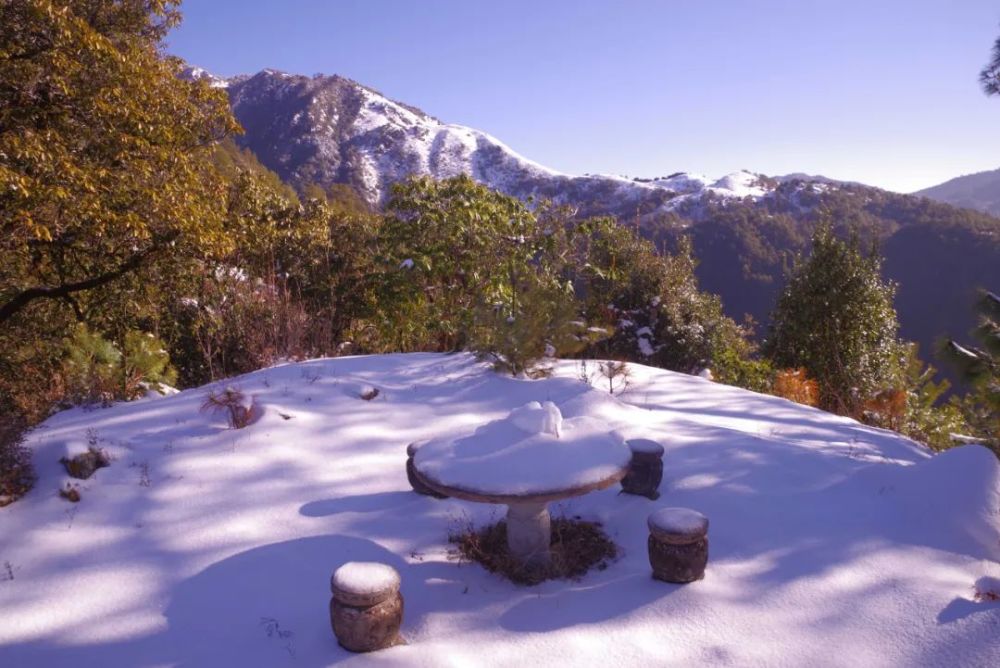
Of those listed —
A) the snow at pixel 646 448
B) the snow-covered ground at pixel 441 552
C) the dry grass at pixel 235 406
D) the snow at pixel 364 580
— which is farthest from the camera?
the dry grass at pixel 235 406

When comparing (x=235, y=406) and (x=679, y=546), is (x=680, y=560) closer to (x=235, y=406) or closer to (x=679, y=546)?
(x=679, y=546)

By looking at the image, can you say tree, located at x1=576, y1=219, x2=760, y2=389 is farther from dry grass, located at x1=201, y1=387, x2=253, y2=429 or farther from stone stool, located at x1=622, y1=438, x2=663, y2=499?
dry grass, located at x1=201, y1=387, x2=253, y2=429

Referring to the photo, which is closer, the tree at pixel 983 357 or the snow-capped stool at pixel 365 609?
the snow-capped stool at pixel 365 609

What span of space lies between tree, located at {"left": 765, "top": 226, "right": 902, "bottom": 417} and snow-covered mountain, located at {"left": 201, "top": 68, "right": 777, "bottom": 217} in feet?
112

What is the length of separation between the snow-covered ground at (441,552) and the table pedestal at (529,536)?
0.15 m

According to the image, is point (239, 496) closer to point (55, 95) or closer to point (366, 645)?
point (366, 645)

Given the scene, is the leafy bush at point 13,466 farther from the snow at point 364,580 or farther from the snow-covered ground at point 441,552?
the snow at point 364,580

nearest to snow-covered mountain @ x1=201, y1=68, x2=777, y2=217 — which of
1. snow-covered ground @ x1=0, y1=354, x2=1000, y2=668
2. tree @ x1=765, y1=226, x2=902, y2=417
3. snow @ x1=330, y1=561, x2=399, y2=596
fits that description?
tree @ x1=765, y1=226, x2=902, y2=417

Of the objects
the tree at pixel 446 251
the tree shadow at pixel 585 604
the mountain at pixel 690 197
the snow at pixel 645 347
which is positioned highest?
the mountain at pixel 690 197

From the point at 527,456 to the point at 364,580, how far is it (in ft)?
2.85

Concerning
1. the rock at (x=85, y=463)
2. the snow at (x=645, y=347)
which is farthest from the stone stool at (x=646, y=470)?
the snow at (x=645, y=347)

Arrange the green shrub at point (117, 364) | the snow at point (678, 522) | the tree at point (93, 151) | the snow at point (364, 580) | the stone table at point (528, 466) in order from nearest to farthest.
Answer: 1. the snow at point (364, 580)
2. the stone table at point (528, 466)
3. the snow at point (678, 522)
4. the tree at point (93, 151)
5. the green shrub at point (117, 364)

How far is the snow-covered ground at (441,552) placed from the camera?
238 centimetres

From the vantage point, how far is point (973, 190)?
61438mm
